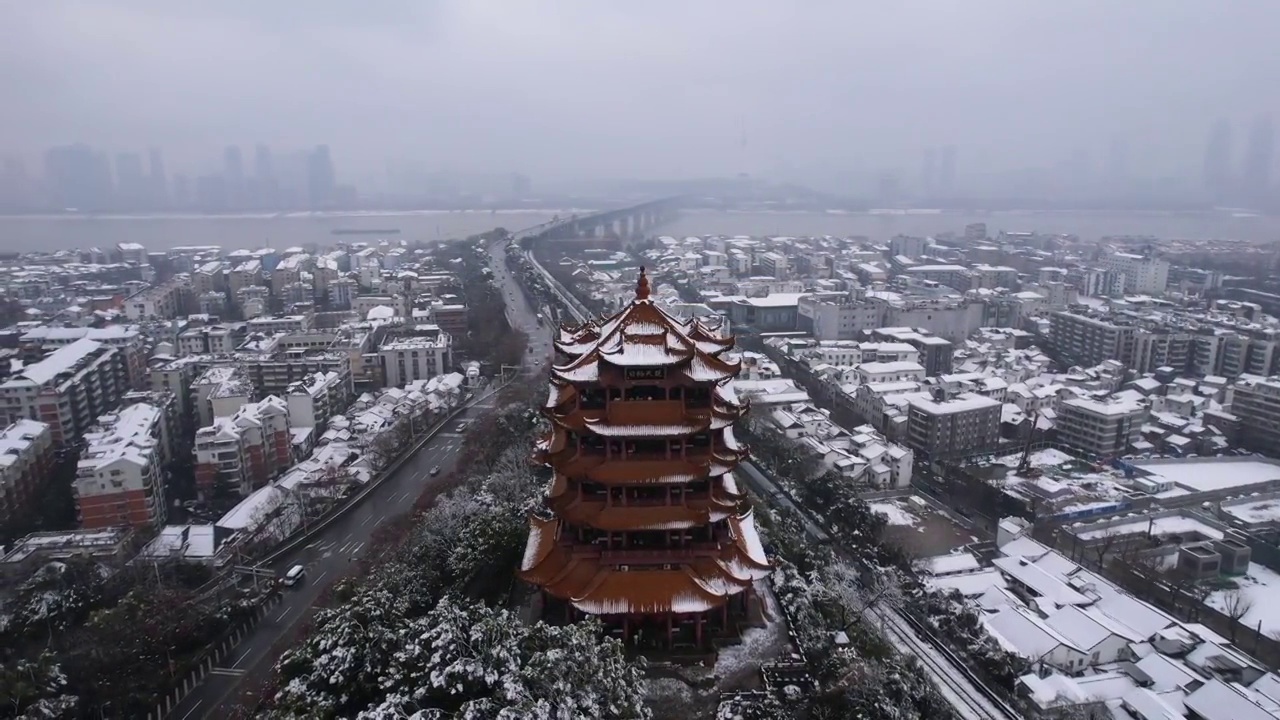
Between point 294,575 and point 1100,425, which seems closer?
point 294,575

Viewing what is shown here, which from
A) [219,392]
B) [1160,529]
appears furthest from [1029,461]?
[219,392]

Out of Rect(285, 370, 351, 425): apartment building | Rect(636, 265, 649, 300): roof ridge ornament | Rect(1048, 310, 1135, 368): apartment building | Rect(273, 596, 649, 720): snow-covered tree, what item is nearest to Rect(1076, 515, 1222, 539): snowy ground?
Rect(636, 265, 649, 300): roof ridge ornament

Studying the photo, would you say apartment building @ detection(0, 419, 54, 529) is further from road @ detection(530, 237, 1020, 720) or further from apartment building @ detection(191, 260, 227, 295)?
apartment building @ detection(191, 260, 227, 295)

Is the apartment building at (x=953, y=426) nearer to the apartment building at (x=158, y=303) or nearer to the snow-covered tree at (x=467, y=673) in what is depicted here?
the snow-covered tree at (x=467, y=673)

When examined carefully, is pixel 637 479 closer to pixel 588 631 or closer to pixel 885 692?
pixel 588 631

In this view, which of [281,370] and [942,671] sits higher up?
[281,370]

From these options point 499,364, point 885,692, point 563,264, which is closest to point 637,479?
point 885,692

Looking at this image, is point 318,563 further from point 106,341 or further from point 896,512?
point 106,341
